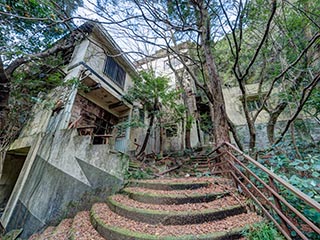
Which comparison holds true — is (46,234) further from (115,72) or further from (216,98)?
(115,72)

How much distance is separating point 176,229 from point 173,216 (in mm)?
185

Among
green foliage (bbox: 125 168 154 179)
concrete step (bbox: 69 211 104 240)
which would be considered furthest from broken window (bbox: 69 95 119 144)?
concrete step (bbox: 69 211 104 240)

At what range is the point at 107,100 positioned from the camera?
794 cm

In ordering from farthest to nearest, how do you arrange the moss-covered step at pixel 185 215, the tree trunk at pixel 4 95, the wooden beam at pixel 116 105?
the wooden beam at pixel 116 105
the tree trunk at pixel 4 95
the moss-covered step at pixel 185 215

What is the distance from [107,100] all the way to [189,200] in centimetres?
665

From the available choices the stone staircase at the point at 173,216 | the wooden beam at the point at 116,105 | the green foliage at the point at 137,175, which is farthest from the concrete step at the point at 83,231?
the wooden beam at the point at 116,105

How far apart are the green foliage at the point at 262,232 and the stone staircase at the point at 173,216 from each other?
102 millimetres

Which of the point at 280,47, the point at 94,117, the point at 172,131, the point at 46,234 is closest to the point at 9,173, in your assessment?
the point at 94,117

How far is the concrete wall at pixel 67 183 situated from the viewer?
3641 millimetres

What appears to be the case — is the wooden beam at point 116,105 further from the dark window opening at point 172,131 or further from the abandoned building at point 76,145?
the dark window opening at point 172,131

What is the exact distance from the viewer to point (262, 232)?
1.68m

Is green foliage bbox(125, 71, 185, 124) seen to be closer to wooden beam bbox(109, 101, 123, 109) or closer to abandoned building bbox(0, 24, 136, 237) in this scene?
wooden beam bbox(109, 101, 123, 109)

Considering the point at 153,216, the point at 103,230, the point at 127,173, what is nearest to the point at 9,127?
the point at 127,173

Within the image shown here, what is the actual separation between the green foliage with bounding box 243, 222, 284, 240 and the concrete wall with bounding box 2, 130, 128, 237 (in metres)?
2.89
